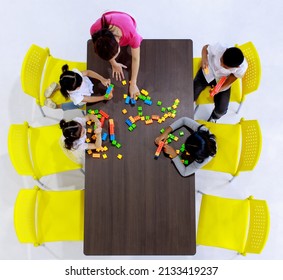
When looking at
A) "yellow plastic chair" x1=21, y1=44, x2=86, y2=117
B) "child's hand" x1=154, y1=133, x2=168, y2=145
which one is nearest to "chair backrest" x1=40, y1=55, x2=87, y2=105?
"yellow plastic chair" x1=21, y1=44, x2=86, y2=117

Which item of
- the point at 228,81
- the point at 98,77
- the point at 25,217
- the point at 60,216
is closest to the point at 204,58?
the point at 228,81

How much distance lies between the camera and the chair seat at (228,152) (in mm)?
2350

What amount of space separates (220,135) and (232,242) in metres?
0.78

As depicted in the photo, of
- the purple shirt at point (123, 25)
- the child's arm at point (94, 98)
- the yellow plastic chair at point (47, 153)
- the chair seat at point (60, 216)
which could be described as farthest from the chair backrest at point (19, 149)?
the purple shirt at point (123, 25)

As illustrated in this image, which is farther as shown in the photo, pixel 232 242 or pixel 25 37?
pixel 25 37

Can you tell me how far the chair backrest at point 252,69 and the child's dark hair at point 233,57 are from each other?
315mm

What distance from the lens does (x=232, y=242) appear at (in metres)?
2.20

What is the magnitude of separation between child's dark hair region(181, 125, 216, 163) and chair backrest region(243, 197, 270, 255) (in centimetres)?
52

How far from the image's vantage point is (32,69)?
7.55ft

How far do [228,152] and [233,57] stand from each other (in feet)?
2.38

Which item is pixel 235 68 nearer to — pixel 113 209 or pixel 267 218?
pixel 267 218

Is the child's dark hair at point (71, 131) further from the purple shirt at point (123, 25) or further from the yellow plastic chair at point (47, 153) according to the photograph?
the purple shirt at point (123, 25)

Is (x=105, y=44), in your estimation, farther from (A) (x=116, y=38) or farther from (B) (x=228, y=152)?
(B) (x=228, y=152)
